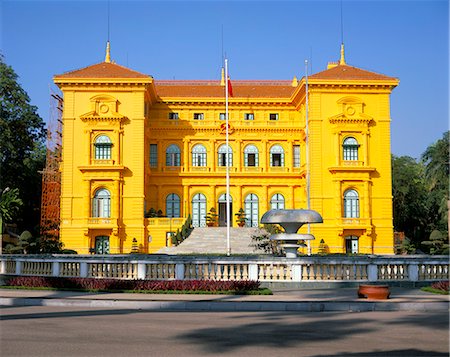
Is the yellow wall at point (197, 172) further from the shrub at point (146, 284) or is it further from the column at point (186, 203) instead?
the shrub at point (146, 284)

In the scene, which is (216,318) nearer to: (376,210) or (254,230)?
(254,230)

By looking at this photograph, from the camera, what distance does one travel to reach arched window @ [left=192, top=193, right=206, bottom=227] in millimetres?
54438

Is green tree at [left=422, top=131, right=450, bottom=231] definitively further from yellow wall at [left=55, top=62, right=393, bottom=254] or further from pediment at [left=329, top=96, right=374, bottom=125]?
pediment at [left=329, top=96, right=374, bottom=125]

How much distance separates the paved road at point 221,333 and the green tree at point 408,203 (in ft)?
175

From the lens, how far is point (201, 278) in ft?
70.1

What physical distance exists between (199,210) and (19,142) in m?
17.9

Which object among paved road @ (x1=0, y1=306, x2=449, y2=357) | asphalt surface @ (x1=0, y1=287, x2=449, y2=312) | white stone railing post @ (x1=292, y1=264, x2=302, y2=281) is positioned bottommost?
paved road @ (x1=0, y1=306, x2=449, y2=357)

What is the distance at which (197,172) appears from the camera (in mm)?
54781

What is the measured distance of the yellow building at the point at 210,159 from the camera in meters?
49.9

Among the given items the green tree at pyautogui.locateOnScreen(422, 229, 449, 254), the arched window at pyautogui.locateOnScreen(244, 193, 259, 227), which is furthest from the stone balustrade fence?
the arched window at pyautogui.locateOnScreen(244, 193, 259, 227)

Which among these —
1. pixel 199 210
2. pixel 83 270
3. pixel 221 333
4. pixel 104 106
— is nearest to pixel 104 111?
pixel 104 106

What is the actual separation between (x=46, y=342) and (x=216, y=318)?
4378mm

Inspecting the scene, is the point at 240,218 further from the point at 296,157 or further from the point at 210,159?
the point at 296,157

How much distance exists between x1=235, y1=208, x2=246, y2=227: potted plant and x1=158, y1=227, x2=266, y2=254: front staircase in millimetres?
2595
